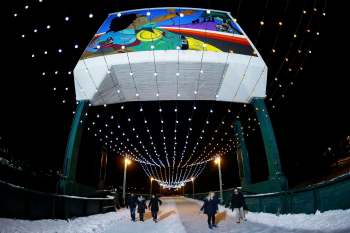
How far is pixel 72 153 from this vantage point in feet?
67.2

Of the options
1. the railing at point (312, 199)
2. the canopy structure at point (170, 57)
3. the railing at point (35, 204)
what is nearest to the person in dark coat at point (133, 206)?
the railing at point (35, 204)

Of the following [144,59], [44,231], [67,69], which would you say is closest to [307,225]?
[44,231]

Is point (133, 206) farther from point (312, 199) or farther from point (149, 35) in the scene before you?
point (149, 35)

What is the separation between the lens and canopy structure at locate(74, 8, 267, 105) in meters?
20.7

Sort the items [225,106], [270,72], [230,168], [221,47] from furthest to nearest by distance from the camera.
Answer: [230,168], [225,106], [270,72], [221,47]

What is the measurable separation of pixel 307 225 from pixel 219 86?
591 inches

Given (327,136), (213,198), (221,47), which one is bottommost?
(213,198)

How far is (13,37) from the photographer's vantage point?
1261 cm

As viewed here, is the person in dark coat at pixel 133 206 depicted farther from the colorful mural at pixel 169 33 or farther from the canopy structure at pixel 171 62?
the colorful mural at pixel 169 33

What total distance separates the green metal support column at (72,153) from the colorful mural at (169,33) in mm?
4197

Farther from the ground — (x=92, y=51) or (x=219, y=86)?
(x=92, y=51)

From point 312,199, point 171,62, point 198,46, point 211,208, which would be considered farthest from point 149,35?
point 312,199

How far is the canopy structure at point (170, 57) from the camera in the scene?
20.7 m

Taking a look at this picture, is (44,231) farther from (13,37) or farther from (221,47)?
(221,47)
